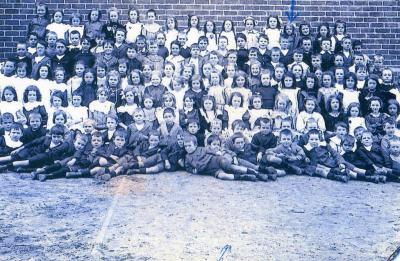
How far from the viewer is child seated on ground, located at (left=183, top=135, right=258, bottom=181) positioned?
254 inches

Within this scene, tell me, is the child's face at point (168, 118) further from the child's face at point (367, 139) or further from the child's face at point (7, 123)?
the child's face at point (367, 139)

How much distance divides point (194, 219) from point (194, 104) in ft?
8.99

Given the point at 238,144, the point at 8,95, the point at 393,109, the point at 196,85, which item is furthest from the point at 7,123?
the point at 393,109

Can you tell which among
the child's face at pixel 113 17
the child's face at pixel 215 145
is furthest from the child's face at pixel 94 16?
the child's face at pixel 215 145

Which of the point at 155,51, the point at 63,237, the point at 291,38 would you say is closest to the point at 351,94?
the point at 291,38

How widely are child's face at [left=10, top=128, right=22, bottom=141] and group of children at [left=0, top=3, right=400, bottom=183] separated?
0.01m

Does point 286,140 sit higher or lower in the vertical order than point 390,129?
lower

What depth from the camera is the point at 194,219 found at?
5039mm

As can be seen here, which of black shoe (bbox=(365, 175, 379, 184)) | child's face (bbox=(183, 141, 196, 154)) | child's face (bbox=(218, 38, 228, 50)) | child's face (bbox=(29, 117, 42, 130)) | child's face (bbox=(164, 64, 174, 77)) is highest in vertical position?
child's face (bbox=(218, 38, 228, 50))

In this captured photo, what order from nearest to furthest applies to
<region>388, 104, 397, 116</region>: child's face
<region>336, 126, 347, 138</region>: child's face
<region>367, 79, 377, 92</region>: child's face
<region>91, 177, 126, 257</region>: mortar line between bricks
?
<region>91, 177, 126, 257</region>: mortar line between bricks, <region>336, 126, 347, 138</region>: child's face, <region>388, 104, 397, 116</region>: child's face, <region>367, 79, 377, 92</region>: child's face

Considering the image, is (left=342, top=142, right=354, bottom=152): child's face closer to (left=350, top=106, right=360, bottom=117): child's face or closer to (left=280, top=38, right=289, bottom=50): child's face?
(left=350, top=106, right=360, bottom=117): child's face

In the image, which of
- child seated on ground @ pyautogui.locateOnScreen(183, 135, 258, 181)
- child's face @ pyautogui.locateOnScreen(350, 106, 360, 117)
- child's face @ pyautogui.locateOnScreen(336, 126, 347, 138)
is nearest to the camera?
child seated on ground @ pyautogui.locateOnScreen(183, 135, 258, 181)

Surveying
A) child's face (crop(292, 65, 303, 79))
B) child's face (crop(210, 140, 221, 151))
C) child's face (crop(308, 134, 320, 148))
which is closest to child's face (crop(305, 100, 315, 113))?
child's face (crop(308, 134, 320, 148))

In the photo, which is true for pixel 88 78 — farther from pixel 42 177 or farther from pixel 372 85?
pixel 372 85
